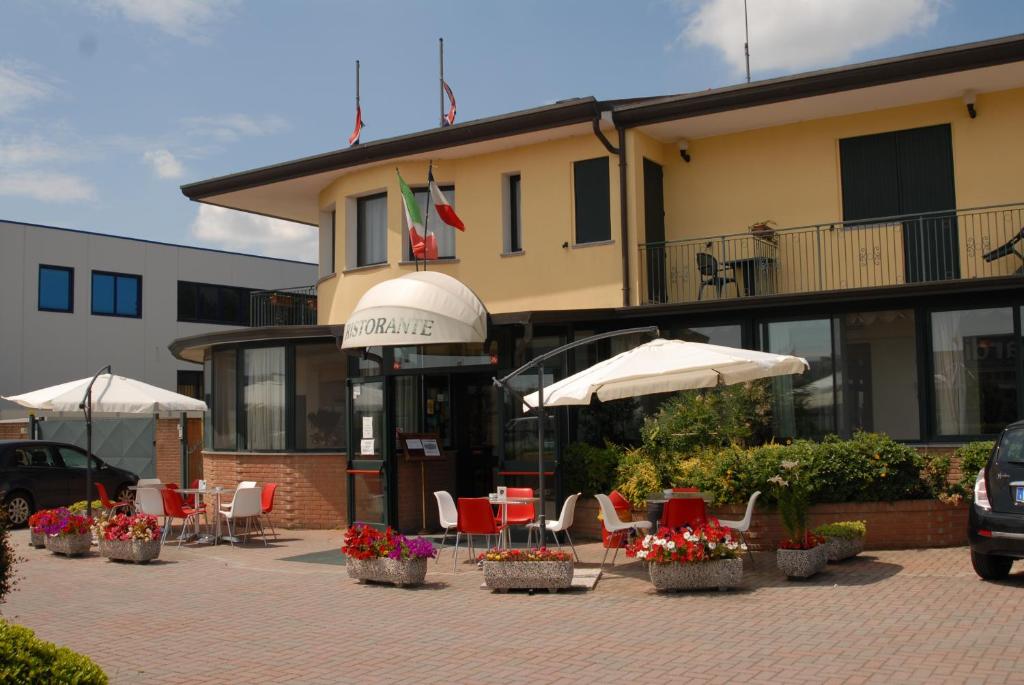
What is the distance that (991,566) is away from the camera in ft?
37.2

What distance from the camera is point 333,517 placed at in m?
19.0

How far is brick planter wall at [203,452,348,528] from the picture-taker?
62.4 ft

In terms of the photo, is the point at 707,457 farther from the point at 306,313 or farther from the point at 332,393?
the point at 306,313

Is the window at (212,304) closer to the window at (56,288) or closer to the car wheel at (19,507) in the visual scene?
the window at (56,288)

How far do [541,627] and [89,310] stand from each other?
3296 cm

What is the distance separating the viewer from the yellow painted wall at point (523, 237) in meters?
18.3

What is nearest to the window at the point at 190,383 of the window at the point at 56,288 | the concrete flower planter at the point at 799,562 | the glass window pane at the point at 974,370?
the window at the point at 56,288

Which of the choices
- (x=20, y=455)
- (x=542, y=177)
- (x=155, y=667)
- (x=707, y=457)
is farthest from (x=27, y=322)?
(x=155, y=667)

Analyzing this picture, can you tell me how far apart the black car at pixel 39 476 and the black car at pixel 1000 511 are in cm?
1587

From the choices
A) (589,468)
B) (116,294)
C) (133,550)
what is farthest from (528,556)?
(116,294)

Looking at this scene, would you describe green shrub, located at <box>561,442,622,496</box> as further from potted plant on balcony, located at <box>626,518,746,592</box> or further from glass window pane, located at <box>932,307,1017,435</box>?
glass window pane, located at <box>932,307,1017,435</box>

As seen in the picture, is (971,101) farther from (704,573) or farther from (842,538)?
(704,573)

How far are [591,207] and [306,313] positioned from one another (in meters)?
8.40

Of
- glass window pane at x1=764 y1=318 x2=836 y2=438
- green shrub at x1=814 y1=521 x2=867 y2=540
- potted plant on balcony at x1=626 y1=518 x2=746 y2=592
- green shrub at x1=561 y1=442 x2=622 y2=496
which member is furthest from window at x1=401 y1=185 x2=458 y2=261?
potted plant on balcony at x1=626 y1=518 x2=746 y2=592
